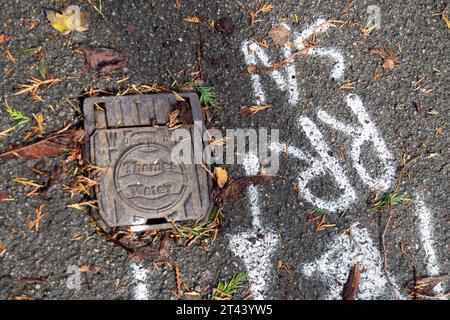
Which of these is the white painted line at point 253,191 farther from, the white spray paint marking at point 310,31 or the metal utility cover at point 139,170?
the white spray paint marking at point 310,31

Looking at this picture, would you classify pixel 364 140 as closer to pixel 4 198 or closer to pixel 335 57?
pixel 335 57

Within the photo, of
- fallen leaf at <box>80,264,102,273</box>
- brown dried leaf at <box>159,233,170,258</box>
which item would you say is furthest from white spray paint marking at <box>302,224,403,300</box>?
fallen leaf at <box>80,264,102,273</box>

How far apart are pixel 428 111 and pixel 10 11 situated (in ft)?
7.93

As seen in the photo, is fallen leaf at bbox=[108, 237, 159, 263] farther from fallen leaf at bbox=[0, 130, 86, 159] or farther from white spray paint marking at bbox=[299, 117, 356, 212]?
white spray paint marking at bbox=[299, 117, 356, 212]

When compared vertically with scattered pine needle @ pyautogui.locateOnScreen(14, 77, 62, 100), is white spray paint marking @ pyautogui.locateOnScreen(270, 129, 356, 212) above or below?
below

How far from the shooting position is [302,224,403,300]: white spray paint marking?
264cm

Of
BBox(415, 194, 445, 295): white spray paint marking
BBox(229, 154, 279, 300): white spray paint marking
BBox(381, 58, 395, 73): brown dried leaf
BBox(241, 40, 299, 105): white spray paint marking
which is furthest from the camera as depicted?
BBox(381, 58, 395, 73): brown dried leaf

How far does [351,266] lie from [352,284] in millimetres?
93

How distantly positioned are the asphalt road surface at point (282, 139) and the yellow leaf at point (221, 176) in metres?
0.07

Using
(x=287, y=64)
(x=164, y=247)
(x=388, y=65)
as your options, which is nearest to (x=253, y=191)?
(x=164, y=247)

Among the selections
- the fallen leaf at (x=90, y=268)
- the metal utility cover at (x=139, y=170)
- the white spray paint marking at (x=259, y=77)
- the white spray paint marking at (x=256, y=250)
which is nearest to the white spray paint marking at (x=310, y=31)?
the white spray paint marking at (x=259, y=77)

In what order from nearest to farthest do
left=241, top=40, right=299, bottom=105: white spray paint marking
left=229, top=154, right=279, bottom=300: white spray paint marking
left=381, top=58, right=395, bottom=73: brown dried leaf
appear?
left=229, top=154, right=279, bottom=300: white spray paint marking
left=241, top=40, right=299, bottom=105: white spray paint marking
left=381, top=58, right=395, bottom=73: brown dried leaf
